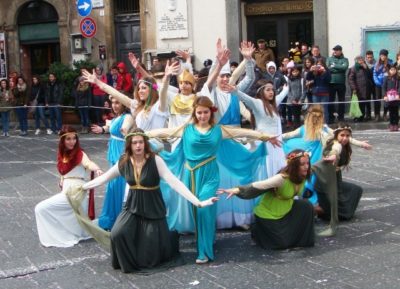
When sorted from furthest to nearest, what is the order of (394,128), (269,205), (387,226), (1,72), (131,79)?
(1,72)
(131,79)
(394,128)
(387,226)
(269,205)

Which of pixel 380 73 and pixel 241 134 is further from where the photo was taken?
pixel 380 73

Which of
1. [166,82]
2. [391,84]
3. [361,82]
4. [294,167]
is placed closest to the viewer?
[294,167]

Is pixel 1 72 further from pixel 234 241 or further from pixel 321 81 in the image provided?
pixel 234 241

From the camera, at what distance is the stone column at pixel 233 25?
20.6 m

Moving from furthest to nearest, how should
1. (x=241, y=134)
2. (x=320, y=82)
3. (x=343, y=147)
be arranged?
1. (x=320, y=82)
2. (x=343, y=147)
3. (x=241, y=134)

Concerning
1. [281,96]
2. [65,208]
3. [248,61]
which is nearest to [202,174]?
[65,208]

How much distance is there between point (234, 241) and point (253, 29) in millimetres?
13239

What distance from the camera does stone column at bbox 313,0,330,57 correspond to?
19.5 metres

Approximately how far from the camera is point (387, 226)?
29.1 feet

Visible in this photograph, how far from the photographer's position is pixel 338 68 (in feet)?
58.6

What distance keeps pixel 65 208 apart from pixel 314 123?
316 cm

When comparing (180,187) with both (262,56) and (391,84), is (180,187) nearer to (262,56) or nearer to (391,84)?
(391,84)

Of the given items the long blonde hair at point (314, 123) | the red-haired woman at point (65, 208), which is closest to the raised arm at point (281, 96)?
the long blonde hair at point (314, 123)

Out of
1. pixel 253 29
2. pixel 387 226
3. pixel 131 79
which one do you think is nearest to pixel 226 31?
pixel 253 29
